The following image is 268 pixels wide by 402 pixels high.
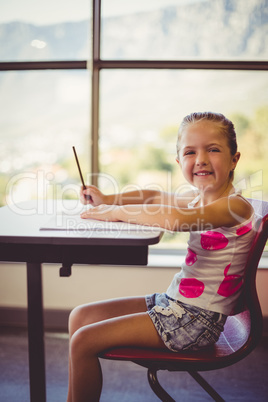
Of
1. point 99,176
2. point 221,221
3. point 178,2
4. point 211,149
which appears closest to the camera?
point 221,221

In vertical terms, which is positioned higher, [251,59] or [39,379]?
[251,59]

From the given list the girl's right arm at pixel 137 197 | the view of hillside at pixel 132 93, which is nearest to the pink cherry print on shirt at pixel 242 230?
the girl's right arm at pixel 137 197

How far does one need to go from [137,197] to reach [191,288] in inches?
21.0

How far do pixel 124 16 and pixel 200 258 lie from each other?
179cm

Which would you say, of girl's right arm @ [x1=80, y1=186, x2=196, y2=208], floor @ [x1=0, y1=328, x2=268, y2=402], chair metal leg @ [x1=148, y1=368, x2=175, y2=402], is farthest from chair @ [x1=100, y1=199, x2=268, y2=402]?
floor @ [x1=0, y1=328, x2=268, y2=402]

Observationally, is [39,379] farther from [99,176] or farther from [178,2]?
[178,2]

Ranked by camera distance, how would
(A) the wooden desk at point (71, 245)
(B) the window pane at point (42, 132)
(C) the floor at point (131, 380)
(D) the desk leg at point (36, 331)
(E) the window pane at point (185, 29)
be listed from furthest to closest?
(B) the window pane at point (42, 132) → (E) the window pane at point (185, 29) → (C) the floor at point (131, 380) → (D) the desk leg at point (36, 331) → (A) the wooden desk at point (71, 245)

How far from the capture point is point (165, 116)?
2.54m

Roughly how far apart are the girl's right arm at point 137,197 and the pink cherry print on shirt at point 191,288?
44cm

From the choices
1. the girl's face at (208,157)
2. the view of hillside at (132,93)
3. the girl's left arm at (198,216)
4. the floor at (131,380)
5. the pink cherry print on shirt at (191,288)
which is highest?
the view of hillside at (132,93)

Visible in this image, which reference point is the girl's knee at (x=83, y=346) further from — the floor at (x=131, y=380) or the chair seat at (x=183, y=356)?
the floor at (x=131, y=380)

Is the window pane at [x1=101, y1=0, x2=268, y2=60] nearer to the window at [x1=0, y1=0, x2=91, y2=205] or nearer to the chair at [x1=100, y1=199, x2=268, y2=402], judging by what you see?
the window at [x1=0, y1=0, x2=91, y2=205]

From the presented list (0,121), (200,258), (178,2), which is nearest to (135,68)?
(178,2)

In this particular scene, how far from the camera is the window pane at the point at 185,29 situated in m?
2.39
